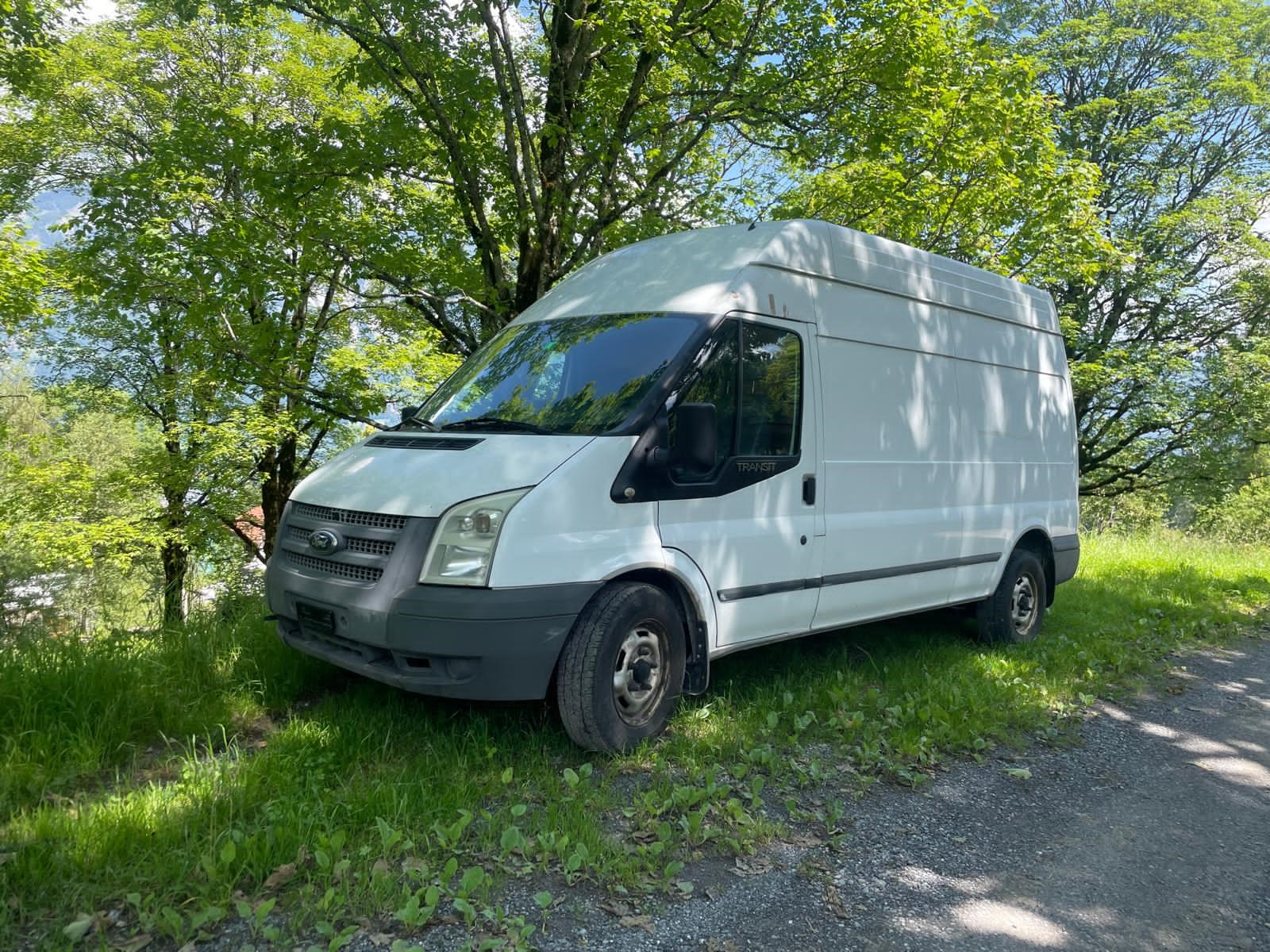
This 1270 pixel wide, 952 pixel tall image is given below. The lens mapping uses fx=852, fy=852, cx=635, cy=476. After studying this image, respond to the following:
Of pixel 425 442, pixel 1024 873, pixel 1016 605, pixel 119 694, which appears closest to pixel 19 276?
pixel 119 694

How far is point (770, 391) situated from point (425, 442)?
182 cm

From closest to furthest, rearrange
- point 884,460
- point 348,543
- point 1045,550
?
point 348,543 → point 884,460 → point 1045,550

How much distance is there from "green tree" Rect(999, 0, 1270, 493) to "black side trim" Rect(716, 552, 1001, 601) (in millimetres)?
13851

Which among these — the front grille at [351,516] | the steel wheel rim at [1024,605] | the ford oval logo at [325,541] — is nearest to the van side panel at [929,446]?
the steel wheel rim at [1024,605]

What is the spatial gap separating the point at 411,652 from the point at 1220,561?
12451mm

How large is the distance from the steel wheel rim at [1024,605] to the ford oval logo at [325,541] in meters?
5.15

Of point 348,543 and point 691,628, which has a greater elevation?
point 348,543

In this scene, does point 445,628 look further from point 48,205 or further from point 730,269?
point 48,205

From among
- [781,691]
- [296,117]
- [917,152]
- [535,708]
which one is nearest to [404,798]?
[535,708]

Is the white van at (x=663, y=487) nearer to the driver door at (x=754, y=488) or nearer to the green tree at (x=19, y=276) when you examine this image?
the driver door at (x=754, y=488)

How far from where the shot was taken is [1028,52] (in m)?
19.0

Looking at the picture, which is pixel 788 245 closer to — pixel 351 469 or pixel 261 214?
pixel 351 469

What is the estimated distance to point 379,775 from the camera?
357cm

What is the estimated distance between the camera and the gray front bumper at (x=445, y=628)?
11.6ft
